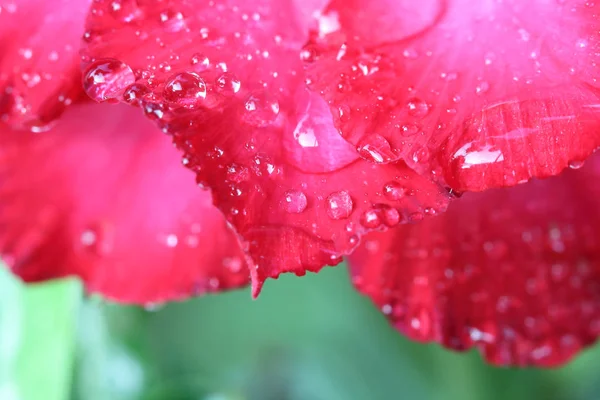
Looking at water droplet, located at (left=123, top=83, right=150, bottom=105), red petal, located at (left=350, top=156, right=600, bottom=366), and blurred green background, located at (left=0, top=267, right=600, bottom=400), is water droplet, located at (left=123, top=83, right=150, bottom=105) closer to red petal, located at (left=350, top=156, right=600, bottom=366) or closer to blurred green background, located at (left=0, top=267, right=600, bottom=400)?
red petal, located at (left=350, top=156, right=600, bottom=366)

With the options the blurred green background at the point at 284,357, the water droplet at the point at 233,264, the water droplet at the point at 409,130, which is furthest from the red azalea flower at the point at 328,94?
the blurred green background at the point at 284,357

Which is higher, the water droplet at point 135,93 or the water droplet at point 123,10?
the water droplet at point 123,10

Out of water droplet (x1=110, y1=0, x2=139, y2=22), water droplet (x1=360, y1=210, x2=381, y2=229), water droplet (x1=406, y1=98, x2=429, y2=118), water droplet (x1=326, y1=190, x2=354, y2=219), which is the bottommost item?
water droplet (x1=360, y1=210, x2=381, y2=229)

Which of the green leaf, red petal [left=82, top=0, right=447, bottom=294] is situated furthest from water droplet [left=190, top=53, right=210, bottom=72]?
the green leaf

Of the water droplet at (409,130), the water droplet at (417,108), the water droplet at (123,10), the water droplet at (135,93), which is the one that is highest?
the water droplet at (123,10)

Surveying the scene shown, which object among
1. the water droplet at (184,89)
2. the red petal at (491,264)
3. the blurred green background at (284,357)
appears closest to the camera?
the water droplet at (184,89)

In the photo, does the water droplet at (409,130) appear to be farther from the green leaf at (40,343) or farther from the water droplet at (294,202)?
the green leaf at (40,343)

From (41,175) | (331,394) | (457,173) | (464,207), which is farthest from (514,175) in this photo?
(331,394)

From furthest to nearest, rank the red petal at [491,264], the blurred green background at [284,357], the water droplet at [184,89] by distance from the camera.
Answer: the blurred green background at [284,357], the red petal at [491,264], the water droplet at [184,89]
